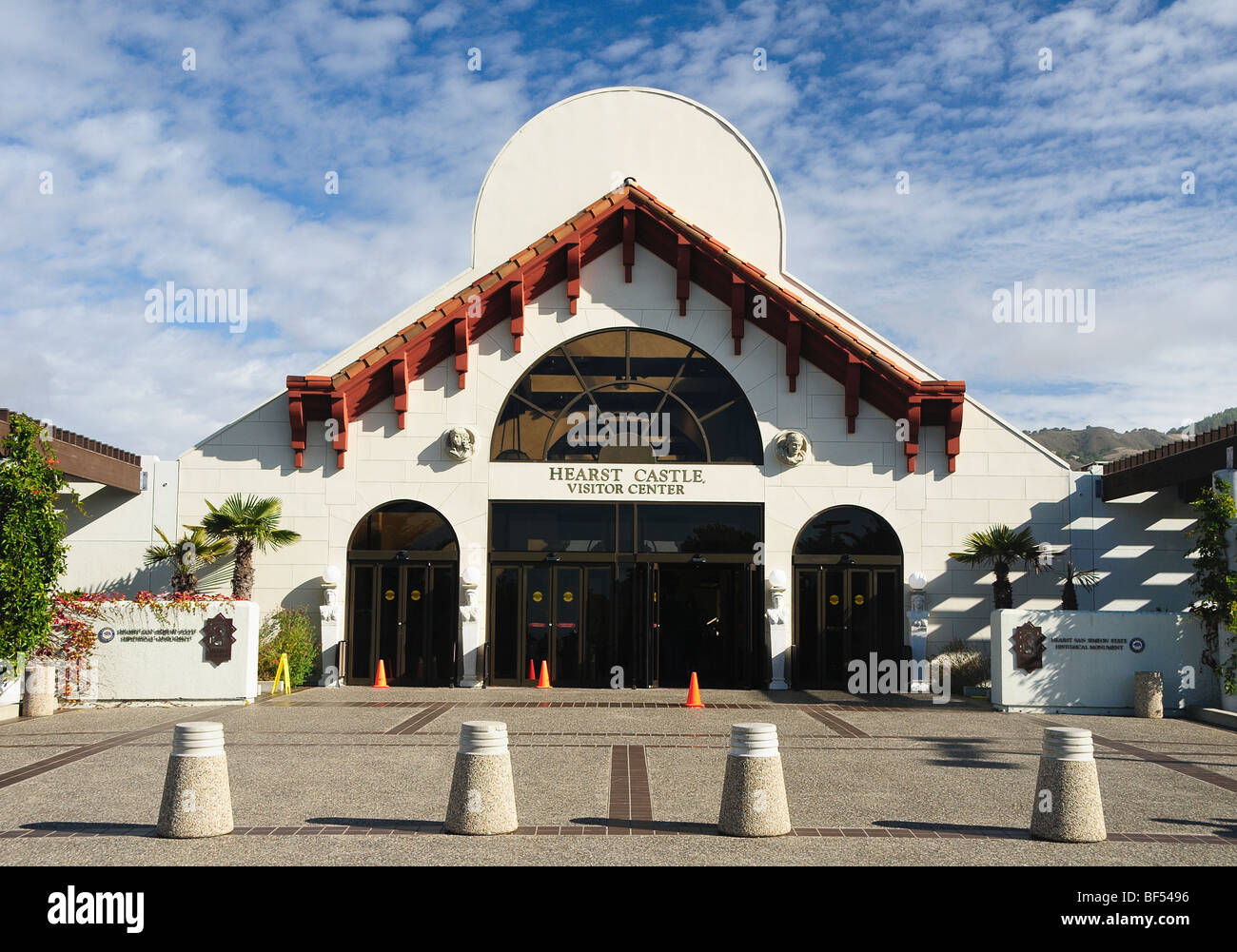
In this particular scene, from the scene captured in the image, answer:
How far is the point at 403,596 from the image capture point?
23000 mm

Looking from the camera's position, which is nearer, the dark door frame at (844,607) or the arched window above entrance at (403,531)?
the dark door frame at (844,607)

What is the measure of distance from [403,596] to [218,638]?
4.58m

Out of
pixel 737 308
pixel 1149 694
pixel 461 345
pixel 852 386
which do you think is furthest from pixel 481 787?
pixel 737 308

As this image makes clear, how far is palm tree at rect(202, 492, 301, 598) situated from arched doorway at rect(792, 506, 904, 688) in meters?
10.8

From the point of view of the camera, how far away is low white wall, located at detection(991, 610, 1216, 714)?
18969 mm

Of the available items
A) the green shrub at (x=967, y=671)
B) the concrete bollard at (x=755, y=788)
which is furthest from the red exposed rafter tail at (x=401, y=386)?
the concrete bollard at (x=755, y=788)

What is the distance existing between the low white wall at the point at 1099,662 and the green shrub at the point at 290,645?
13.3 meters

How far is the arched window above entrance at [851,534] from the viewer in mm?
23203

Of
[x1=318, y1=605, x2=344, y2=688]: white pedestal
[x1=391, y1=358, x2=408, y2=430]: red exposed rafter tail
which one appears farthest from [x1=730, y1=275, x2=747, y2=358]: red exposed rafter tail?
[x1=318, y1=605, x2=344, y2=688]: white pedestal

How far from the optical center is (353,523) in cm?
2312

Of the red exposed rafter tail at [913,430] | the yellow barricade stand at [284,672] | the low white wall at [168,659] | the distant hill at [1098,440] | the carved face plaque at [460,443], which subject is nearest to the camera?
the low white wall at [168,659]

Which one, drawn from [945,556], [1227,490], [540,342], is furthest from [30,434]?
[1227,490]

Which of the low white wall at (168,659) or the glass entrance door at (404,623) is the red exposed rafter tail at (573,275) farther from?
the low white wall at (168,659)

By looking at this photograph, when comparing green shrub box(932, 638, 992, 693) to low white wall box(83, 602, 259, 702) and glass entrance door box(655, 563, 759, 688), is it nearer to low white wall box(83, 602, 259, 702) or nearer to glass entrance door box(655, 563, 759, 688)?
glass entrance door box(655, 563, 759, 688)
